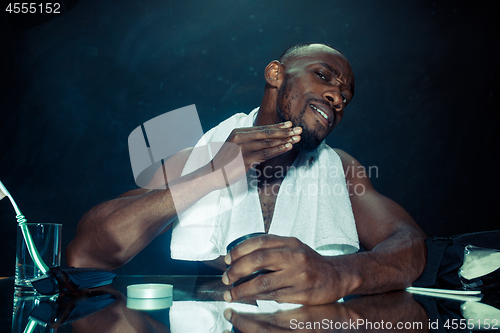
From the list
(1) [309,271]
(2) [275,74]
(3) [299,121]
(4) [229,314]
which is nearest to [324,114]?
(3) [299,121]

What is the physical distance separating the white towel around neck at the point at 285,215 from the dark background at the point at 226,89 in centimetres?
42

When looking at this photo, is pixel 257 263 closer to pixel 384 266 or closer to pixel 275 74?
pixel 384 266

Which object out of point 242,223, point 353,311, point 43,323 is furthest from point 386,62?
point 43,323

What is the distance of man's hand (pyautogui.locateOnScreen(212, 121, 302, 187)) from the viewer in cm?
79

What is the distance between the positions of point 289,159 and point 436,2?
3.59 feet

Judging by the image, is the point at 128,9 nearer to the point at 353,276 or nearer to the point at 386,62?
the point at 386,62

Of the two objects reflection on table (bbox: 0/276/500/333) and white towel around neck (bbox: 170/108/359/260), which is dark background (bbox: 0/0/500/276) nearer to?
white towel around neck (bbox: 170/108/359/260)

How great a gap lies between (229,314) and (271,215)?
2.29 feet

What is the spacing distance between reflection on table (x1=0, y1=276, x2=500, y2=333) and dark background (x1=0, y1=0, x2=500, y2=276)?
0.91 m

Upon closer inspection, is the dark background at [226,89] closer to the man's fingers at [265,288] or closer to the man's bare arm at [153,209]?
the man's bare arm at [153,209]

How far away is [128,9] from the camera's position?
148cm

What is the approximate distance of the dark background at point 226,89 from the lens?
1.39 m

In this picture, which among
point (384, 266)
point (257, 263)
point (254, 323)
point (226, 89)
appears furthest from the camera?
point (226, 89)

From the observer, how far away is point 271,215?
1.14 meters
